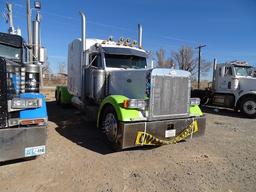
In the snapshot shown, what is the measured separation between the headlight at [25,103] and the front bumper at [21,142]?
15.6 inches

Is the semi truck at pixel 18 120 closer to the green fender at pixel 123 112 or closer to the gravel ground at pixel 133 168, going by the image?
the gravel ground at pixel 133 168

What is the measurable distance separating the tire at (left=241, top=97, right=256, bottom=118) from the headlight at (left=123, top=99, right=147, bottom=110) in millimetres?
8203

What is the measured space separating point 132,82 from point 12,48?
10.8ft

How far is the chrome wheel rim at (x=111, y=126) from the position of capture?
5238 millimetres

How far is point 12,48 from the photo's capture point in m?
5.81

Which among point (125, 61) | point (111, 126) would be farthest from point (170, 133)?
point (125, 61)

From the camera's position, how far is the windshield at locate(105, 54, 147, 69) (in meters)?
6.65

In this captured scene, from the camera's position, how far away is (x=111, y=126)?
540 cm

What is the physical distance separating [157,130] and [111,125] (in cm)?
115

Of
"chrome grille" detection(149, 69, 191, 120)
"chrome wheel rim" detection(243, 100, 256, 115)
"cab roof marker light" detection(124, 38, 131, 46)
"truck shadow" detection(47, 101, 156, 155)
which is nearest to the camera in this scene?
"chrome grille" detection(149, 69, 191, 120)

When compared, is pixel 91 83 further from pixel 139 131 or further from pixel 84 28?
pixel 139 131

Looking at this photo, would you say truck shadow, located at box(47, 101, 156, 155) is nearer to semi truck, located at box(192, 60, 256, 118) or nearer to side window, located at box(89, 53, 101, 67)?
side window, located at box(89, 53, 101, 67)

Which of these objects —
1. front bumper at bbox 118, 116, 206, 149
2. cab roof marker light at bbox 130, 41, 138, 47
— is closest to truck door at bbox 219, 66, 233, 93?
cab roof marker light at bbox 130, 41, 138, 47

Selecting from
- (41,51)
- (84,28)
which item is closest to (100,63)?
(84,28)
